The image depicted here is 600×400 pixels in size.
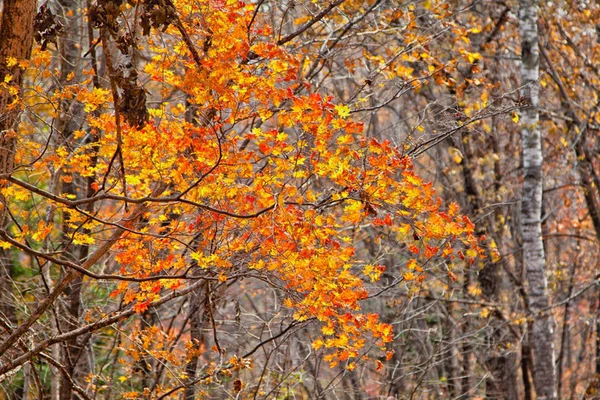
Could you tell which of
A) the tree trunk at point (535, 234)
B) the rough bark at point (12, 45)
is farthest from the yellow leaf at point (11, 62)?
the tree trunk at point (535, 234)

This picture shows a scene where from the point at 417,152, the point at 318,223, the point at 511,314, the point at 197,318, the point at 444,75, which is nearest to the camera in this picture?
the point at 318,223

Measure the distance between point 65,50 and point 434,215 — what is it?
5.69 m

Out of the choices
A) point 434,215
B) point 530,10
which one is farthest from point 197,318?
point 530,10

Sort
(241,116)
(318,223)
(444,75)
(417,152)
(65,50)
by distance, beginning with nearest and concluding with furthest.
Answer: (318,223) < (241,116) < (417,152) < (444,75) < (65,50)

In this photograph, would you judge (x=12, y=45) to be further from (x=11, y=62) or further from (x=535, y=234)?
(x=535, y=234)

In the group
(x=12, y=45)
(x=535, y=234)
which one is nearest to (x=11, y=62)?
(x=12, y=45)

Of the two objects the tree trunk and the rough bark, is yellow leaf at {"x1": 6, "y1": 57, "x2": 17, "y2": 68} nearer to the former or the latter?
the rough bark

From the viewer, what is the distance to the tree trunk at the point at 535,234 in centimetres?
868

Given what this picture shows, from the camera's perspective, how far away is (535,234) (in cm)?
880

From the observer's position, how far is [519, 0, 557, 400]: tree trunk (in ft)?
28.5

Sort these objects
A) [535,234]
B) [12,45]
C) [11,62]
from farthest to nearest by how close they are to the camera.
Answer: [535,234], [12,45], [11,62]

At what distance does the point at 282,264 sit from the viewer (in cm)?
537

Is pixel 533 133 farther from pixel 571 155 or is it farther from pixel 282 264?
pixel 282 264

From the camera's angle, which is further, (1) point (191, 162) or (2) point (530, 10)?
(2) point (530, 10)
